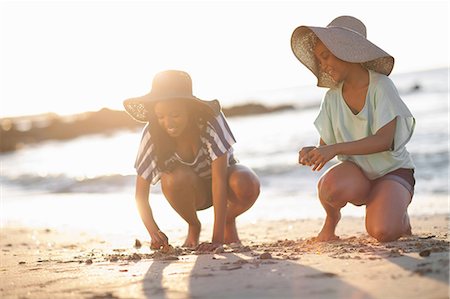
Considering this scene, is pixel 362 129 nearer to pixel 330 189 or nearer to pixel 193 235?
pixel 330 189

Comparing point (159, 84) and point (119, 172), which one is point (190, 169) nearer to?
point (159, 84)

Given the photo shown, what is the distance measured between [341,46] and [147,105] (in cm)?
124

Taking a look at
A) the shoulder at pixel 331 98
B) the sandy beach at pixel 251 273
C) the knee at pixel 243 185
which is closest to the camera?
the sandy beach at pixel 251 273

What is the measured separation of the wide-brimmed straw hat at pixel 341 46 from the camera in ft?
12.0

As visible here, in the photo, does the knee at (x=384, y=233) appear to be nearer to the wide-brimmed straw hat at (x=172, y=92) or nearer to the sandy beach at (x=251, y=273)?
the sandy beach at (x=251, y=273)

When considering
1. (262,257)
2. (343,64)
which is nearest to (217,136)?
(343,64)

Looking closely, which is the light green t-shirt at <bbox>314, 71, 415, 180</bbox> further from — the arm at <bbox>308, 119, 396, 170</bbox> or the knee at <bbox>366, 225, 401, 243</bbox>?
the knee at <bbox>366, 225, 401, 243</bbox>

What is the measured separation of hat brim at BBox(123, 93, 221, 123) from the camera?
3.97m

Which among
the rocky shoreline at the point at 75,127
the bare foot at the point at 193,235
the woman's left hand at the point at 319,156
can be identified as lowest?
the bare foot at the point at 193,235

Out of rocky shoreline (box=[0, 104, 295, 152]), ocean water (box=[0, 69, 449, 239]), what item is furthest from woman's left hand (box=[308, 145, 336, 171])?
rocky shoreline (box=[0, 104, 295, 152])

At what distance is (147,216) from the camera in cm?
408

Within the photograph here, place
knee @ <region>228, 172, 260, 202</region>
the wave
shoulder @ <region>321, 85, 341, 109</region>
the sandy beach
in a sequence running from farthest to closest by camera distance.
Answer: the wave → knee @ <region>228, 172, 260, 202</region> → shoulder @ <region>321, 85, 341, 109</region> → the sandy beach

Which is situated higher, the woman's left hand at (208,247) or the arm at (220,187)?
the arm at (220,187)

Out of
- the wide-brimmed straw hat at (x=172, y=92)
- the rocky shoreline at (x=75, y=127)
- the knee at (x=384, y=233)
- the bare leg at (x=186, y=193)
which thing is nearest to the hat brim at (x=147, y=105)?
the wide-brimmed straw hat at (x=172, y=92)
